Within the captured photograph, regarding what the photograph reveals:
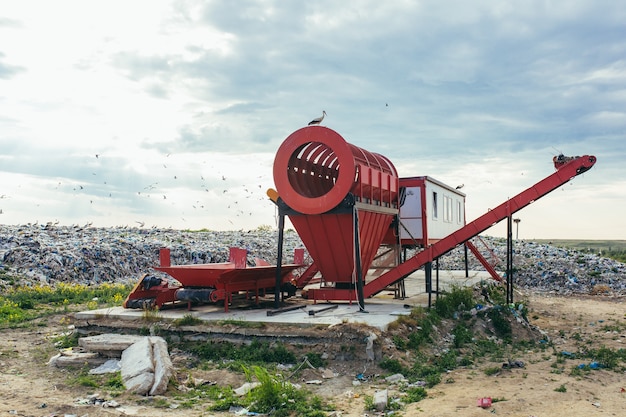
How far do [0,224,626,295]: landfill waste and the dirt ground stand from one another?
7026 mm

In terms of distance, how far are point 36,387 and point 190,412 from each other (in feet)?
8.51

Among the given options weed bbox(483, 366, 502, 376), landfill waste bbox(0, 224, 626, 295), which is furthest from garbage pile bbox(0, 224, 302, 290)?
weed bbox(483, 366, 502, 376)

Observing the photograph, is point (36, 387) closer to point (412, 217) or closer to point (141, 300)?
point (141, 300)

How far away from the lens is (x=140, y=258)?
63.9 feet

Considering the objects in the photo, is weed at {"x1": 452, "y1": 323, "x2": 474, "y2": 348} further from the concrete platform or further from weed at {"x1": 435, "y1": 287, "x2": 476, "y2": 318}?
the concrete platform

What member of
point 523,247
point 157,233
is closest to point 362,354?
point 157,233

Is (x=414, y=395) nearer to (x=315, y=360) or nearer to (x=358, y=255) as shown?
(x=315, y=360)

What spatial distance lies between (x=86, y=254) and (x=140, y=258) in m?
1.89

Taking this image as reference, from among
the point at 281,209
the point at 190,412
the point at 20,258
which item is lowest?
the point at 190,412

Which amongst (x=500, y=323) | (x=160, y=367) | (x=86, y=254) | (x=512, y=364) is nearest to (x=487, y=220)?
(x=500, y=323)

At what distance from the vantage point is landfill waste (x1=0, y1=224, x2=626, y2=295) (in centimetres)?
1716

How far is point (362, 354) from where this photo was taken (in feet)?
27.7

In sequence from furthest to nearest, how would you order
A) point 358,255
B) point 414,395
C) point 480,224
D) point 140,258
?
1. point 140,258
2. point 480,224
3. point 358,255
4. point 414,395

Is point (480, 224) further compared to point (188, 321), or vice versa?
point (480, 224)
